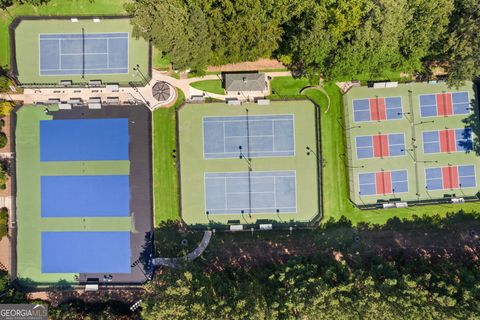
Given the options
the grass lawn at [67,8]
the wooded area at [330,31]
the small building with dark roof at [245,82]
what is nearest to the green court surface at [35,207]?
the grass lawn at [67,8]

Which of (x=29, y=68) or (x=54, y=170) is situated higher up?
(x=29, y=68)

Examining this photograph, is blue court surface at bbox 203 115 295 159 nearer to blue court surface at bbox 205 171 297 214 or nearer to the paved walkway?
blue court surface at bbox 205 171 297 214

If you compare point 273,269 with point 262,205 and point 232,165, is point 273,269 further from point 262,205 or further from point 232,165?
point 232,165

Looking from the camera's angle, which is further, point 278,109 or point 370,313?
point 278,109

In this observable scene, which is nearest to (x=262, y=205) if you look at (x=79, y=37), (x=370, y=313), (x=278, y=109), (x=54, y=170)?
(x=278, y=109)

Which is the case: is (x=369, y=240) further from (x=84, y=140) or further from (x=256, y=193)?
(x=84, y=140)

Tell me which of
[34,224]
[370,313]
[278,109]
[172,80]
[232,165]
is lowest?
[370,313]
